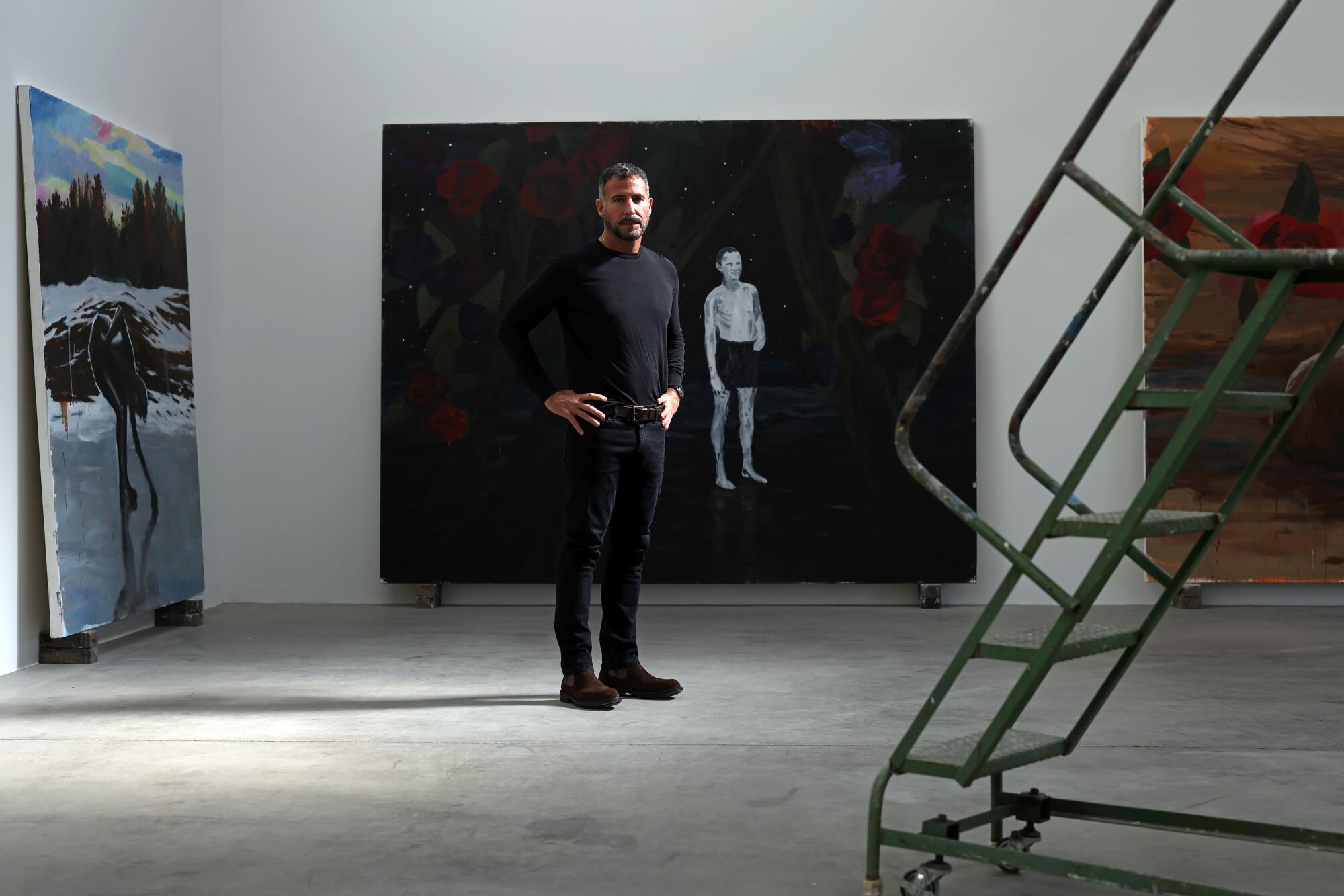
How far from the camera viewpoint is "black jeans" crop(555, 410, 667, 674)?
13.6 ft

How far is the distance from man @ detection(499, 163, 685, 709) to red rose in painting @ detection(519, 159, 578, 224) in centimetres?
230

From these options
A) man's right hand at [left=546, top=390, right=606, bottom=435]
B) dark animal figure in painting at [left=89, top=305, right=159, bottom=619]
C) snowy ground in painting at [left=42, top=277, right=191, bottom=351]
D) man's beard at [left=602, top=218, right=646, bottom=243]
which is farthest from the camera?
dark animal figure in painting at [left=89, top=305, right=159, bottom=619]

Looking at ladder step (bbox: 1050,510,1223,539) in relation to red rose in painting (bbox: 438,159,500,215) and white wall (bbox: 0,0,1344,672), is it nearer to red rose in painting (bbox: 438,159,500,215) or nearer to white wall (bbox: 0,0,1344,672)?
white wall (bbox: 0,0,1344,672)

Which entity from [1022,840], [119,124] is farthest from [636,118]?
[1022,840]

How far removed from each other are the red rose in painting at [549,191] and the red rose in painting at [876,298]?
140cm

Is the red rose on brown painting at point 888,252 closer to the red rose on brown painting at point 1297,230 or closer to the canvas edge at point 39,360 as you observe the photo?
the red rose on brown painting at point 1297,230

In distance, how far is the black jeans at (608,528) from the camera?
4148mm

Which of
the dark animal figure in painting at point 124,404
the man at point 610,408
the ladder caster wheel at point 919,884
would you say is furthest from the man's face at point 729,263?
the ladder caster wheel at point 919,884

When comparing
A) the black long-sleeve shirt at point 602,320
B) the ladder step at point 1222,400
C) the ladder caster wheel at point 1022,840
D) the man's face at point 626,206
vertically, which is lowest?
the ladder caster wheel at point 1022,840

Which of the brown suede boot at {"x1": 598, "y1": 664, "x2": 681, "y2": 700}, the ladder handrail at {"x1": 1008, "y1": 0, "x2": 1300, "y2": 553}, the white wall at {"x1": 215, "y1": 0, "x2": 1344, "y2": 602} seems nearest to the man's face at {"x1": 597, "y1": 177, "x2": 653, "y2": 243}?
the brown suede boot at {"x1": 598, "y1": 664, "x2": 681, "y2": 700}

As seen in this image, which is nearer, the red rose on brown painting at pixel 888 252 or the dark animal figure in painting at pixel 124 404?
the dark animal figure in painting at pixel 124 404

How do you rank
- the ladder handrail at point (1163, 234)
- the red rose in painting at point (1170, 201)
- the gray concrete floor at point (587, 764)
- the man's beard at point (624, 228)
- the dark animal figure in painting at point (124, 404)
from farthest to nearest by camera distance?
the red rose in painting at point (1170, 201) < the dark animal figure in painting at point (124, 404) < the man's beard at point (624, 228) < the gray concrete floor at point (587, 764) < the ladder handrail at point (1163, 234)

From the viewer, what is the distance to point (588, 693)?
414cm

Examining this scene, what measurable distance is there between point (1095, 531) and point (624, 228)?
2.31m
